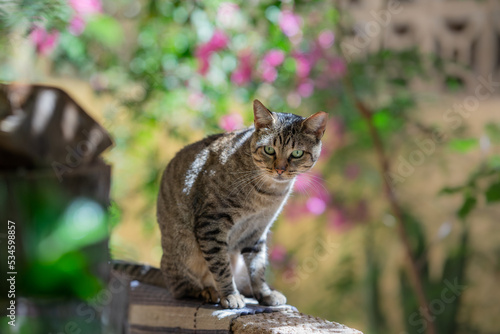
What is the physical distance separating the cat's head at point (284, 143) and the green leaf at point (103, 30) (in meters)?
2.08

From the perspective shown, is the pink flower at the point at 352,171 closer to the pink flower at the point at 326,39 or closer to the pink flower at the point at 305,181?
the pink flower at the point at 305,181

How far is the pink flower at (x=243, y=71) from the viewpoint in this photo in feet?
10.6

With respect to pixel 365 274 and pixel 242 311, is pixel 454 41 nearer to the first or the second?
pixel 365 274

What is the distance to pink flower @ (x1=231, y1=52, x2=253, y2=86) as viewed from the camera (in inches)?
127

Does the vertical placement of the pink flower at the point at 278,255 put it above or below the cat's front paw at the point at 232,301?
below

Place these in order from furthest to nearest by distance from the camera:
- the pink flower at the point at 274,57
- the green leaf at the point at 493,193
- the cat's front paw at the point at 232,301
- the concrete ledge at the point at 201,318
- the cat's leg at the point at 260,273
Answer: the pink flower at the point at 274,57 < the green leaf at the point at 493,193 < the cat's leg at the point at 260,273 < the cat's front paw at the point at 232,301 < the concrete ledge at the point at 201,318

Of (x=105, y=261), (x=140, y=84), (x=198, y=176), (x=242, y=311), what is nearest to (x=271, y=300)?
(x=242, y=311)

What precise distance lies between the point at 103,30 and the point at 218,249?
224 centimetres

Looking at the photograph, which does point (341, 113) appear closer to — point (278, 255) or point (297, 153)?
point (278, 255)

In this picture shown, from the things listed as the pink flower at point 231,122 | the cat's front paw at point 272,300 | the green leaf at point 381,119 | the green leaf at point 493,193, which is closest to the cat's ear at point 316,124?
the cat's front paw at point 272,300

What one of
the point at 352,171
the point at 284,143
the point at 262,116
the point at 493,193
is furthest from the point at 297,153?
the point at 352,171

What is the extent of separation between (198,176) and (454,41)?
2.84 m

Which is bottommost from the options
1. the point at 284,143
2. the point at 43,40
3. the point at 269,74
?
the point at 284,143

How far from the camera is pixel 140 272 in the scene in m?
2.29
